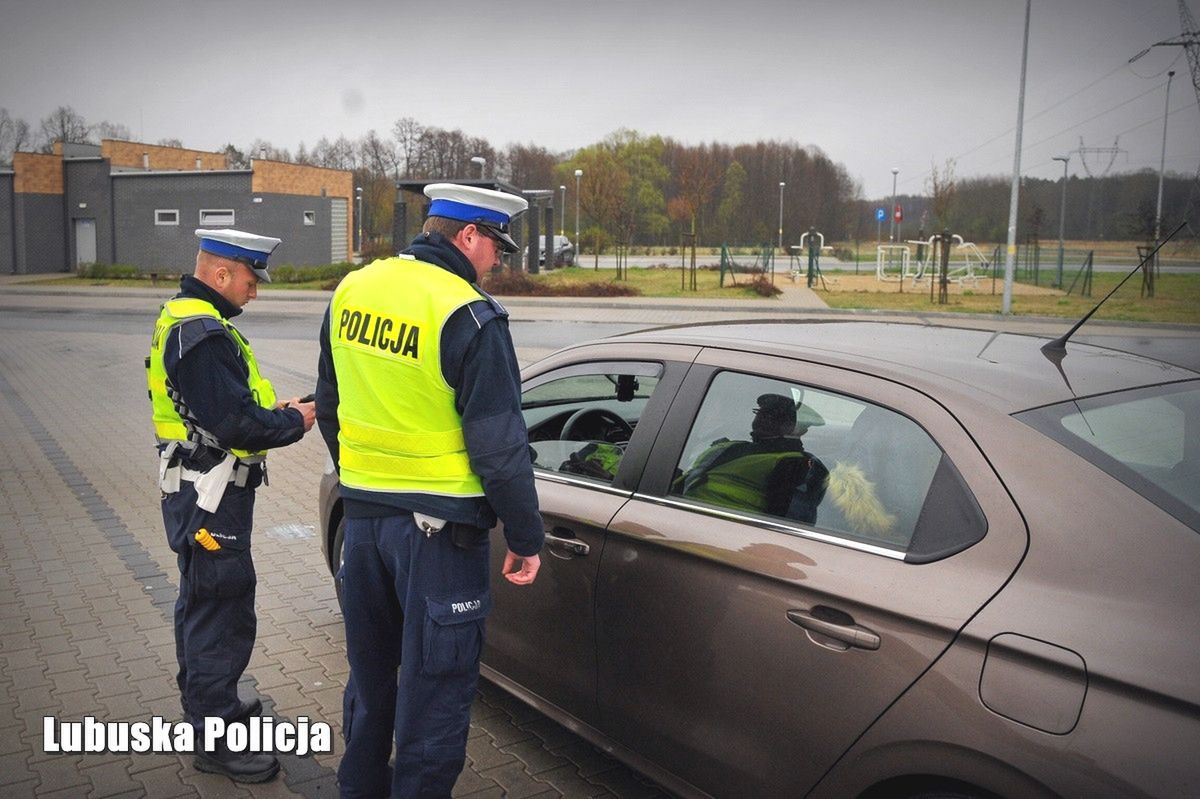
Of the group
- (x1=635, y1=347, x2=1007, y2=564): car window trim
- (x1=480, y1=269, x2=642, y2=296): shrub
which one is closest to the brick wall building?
(x1=480, y1=269, x2=642, y2=296): shrub

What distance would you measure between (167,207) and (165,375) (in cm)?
4442

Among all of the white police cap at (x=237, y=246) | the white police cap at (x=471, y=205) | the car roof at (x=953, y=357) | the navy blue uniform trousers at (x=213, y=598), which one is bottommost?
the navy blue uniform trousers at (x=213, y=598)

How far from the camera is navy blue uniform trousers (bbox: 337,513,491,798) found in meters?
2.69

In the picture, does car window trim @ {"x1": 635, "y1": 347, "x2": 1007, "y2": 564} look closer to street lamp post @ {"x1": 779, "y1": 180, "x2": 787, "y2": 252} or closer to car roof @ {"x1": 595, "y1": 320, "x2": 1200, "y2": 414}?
car roof @ {"x1": 595, "y1": 320, "x2": 1200, "y2": 414}

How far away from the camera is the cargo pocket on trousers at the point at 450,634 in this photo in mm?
2676

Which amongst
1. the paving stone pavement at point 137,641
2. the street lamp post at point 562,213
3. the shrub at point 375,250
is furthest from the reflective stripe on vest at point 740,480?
the street lamp post at point 562,213

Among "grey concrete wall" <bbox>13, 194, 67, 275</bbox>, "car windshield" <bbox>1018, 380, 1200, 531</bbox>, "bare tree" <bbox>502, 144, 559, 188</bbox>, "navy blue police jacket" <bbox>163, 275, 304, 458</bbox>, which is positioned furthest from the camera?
"bare tree" <bbox>502, 144, 559, 188</bbox>

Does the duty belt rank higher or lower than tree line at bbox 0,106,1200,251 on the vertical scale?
lower

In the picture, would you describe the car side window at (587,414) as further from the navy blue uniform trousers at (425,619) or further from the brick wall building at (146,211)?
the brick wall building at (146,211)

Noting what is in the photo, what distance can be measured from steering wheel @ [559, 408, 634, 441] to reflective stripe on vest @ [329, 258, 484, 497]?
1.15 meters

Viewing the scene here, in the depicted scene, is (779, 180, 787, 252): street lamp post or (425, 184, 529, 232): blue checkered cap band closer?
(425, 184, 529, 232): blue checkered cap band

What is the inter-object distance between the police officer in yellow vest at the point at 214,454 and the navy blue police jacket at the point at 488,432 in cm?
96

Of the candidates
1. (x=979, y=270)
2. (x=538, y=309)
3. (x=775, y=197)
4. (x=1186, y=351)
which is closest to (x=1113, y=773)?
(x=1186, y=351)

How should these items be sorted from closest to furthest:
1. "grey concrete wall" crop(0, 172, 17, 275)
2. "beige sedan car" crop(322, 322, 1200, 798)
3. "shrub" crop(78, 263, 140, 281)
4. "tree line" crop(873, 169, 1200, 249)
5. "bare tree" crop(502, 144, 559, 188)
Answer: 1. "beige sedan car" crop(322, 322, 1200, 798)
2. "tree line" crop(873, 169, 1200, 249)
3. "shrub" crop(78, 263, 140, 281)
4. "grey concrete wall" crop(0, 172, 17, 275)
5. "bare tree" crop(502, 144, 559, 188)
